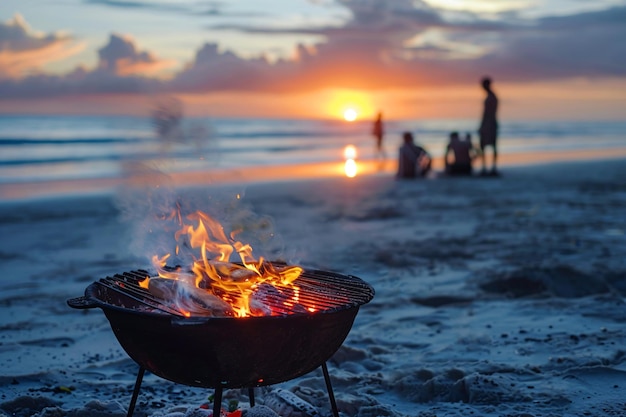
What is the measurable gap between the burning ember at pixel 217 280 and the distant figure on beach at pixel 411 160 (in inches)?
528

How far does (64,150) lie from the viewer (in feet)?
87.7

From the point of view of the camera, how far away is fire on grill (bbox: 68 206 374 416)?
114 inches

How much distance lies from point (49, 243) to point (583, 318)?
6821mm

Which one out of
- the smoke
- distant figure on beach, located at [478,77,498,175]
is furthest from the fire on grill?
distant figure on beach, located at [478,77,498,175]

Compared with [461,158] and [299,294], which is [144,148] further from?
[461,158]

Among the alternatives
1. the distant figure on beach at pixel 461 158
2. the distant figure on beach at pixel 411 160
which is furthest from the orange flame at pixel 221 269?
the distant figure on beach at pixel 461 158

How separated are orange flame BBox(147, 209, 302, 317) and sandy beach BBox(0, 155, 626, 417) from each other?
0.15m

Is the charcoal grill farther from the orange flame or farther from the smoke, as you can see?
the smoke

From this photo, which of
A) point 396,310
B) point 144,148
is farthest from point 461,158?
point 144,148

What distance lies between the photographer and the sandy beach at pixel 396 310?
421 centimetres

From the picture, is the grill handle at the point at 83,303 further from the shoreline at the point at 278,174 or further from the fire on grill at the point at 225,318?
the shoreline at the point at 278,174

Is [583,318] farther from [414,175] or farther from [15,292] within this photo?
[414,175]

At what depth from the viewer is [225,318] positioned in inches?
112

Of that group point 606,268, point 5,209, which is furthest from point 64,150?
point 606,268
